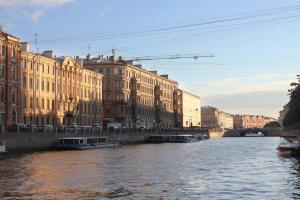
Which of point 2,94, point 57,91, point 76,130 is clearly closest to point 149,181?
point 2,94

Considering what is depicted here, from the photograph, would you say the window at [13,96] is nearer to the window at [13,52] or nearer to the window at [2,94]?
the window at [2,94]

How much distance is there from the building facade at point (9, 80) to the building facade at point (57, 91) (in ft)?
11.2

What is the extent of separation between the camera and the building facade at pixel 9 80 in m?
88.9

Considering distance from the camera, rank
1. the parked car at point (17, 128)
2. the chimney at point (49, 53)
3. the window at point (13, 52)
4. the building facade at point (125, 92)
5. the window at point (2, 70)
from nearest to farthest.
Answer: the parked car at point (17, 128)
the window at point (2, 70)
the window at point (13, 52)
the chimney at point (49, 53)
the building facade at point (125, 92)

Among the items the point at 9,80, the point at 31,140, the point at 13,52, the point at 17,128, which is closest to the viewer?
the point at 17,128

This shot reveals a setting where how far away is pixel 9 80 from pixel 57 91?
2240 centimetres

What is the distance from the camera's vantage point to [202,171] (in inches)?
1784

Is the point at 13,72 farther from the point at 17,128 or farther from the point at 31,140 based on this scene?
the point at 31,140

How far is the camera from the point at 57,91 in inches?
4432

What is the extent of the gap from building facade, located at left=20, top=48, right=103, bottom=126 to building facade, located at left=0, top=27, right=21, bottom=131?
3416 millimetres

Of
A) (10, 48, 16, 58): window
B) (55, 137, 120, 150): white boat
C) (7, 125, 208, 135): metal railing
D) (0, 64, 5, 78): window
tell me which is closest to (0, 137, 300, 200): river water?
(7, 125, 208, 135): metal railing

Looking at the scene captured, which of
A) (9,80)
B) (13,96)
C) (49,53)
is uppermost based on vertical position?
(49,53)

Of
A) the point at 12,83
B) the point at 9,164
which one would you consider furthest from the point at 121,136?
the point at 9,164

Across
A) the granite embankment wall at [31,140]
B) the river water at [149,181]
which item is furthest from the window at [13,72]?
the river water at [149,181]
